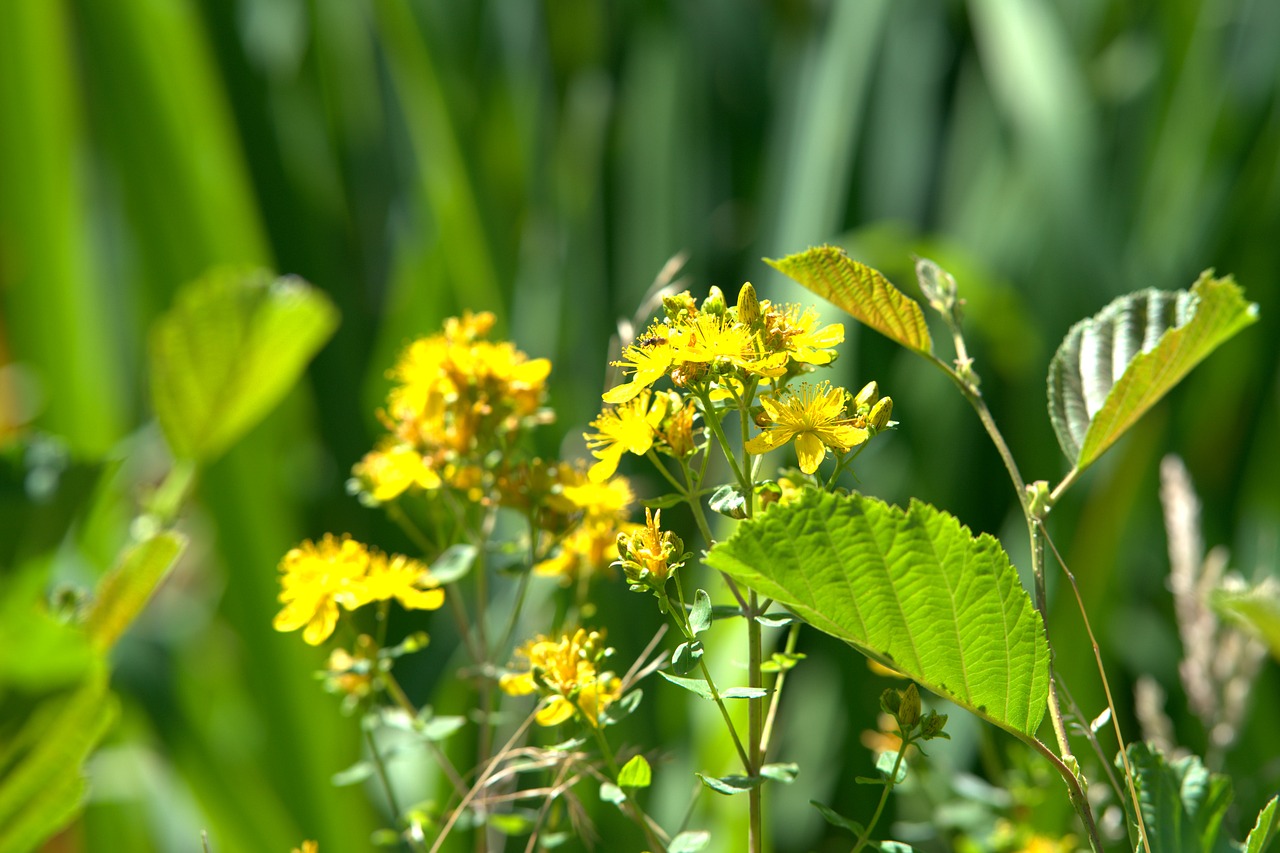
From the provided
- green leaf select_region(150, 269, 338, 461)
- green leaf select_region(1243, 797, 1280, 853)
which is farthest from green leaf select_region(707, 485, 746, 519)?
green leaf select_region(150, 269, 338, 461)

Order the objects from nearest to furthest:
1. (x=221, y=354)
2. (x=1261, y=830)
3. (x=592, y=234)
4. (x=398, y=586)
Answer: (x=1261, y=830)
(x=398, y=586)
(x=221, y=354)
(x=592, y=234)

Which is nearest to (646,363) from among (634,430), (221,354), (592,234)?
(634,430)

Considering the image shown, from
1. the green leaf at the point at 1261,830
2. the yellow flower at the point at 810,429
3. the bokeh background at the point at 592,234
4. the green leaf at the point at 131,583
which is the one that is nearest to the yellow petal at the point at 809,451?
the yellow flower at the point at 810,429

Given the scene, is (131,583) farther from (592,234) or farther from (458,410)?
(592,234)

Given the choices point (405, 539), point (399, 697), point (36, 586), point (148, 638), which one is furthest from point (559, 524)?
point (148, 638)

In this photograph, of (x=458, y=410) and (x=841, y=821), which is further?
(x=458, y=410)

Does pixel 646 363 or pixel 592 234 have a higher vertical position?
pixel 646 363

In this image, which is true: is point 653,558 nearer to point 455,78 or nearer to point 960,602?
point 960,602
